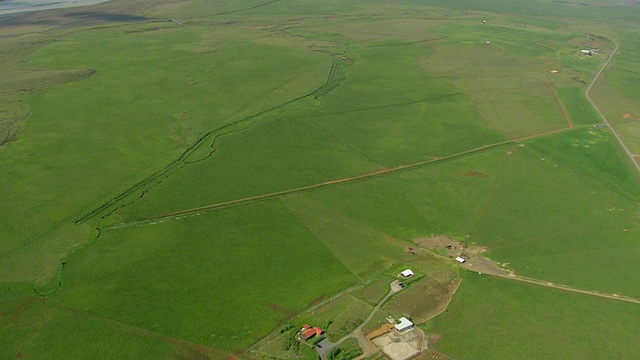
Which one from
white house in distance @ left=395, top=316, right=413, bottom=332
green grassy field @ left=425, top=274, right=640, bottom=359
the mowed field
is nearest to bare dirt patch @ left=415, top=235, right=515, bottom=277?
the mowed field

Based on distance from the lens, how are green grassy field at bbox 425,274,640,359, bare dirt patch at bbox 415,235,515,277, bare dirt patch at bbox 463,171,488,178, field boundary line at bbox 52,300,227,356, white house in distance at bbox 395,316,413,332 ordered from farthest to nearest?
bare dirt patch at bbox 463,171,488,178
bare dirt patch at bbox 415,235,515,277
white house in distance at bbox 395,316,413,332
green grassy field at bbox 425,274,640,359
field boundary line at bbox 52,300,227,356

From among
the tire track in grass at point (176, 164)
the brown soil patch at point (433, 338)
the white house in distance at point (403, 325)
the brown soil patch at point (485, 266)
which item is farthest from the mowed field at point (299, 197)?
the white house in distance at point (403, 325)

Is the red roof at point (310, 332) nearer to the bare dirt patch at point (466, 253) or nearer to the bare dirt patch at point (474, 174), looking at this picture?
the bare dirt patch at point (466, 253)

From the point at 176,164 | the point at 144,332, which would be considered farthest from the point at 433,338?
the point at 176,164

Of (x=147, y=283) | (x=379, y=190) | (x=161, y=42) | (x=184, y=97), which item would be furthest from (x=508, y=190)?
(x=161, y=42)

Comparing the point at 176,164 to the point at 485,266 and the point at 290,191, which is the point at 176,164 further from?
the point at 485,266

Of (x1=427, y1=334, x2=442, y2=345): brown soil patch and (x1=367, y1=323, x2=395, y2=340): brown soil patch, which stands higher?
(x1=367, y1=323, x2=395, y2=340): brown soil patch

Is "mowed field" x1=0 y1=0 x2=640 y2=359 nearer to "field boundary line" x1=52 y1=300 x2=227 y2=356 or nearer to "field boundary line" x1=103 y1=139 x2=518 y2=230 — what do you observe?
"field boundary line" x1=52 y1=300 x2=227 y2=356
